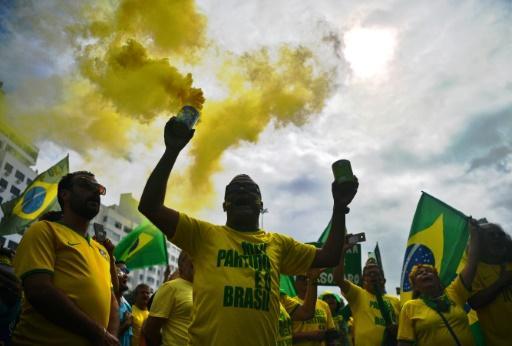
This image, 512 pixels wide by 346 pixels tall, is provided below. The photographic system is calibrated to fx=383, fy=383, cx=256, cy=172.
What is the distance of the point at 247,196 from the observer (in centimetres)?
308

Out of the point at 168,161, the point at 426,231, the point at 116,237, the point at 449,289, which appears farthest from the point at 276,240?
the point at 116,237

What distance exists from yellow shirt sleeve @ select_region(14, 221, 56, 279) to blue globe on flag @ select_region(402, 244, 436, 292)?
18.7 ft

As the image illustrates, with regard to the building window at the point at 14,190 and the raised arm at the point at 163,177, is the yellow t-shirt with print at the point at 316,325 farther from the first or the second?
the building window at the point at 14,190

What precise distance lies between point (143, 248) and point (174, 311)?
6467 mm

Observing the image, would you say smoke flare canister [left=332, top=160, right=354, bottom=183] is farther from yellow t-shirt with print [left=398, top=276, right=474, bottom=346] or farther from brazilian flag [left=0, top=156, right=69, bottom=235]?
brazilian flag [left=0, top=156, right=69, bottom=235]

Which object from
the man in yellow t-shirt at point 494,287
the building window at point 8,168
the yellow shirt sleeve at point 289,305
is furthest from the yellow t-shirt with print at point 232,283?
the building window at point 8,168

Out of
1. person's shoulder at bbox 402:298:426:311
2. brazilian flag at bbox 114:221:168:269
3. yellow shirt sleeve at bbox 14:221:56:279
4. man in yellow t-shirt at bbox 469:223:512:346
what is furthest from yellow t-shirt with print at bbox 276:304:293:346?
brazilian flag at bbox 114:221:168:269

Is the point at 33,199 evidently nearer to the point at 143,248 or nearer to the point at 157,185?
the point at 143,248

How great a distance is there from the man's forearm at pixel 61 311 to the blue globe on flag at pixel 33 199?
9917 millimetres

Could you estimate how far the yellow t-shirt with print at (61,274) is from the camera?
103 inches

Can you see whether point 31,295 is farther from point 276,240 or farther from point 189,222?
point 276,240

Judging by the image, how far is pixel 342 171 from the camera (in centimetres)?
322

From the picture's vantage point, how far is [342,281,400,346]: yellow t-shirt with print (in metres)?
5.82

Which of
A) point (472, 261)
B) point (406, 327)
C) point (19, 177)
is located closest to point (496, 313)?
point (472, 261)
